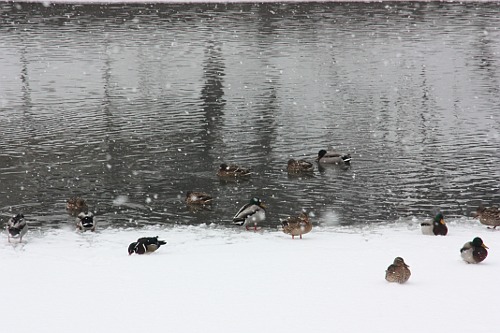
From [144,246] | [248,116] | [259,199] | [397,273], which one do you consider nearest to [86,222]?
[144,246]

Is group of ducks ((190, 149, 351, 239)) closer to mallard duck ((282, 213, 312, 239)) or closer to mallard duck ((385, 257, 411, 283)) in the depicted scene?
mallard duck ((282, 213, 312, 239))

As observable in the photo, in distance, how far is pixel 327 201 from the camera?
16828 millimetres

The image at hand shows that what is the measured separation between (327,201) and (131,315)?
7.68 meters

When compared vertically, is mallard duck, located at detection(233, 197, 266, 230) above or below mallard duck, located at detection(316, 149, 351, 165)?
above

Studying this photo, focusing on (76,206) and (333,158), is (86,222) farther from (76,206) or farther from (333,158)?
(333,158)

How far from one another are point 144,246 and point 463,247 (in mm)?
4913

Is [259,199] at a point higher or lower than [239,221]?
lower

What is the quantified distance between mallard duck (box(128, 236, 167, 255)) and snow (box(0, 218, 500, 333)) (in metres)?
0.15

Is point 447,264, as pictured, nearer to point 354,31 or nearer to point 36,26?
point 354,31

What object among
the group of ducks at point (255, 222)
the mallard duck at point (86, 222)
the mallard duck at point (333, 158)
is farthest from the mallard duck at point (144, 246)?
the mallard duck at point (333, 158)

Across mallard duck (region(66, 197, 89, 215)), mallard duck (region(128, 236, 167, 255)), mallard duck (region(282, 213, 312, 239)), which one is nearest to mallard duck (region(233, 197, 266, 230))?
mallard duck (region(282, 213, 312, 239))

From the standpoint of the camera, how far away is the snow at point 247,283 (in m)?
9.60

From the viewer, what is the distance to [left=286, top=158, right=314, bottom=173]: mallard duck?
1875 cm

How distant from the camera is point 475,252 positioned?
1186cm
